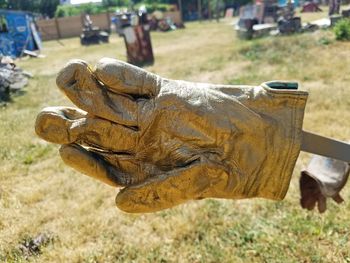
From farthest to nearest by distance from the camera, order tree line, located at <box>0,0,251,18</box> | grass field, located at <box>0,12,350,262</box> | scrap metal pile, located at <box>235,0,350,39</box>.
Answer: tree line, located at <box>0,0,251,18</box>, scrap metal pile, located at <box>235,0,350,39</box>, grass field, located at <box>0,12,350,262</box>

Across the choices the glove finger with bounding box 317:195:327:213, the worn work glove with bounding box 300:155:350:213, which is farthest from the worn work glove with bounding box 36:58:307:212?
the glove finger with bounding box 317:195:327:213

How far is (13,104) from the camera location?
6.68 meters

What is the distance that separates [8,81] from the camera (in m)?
7.25

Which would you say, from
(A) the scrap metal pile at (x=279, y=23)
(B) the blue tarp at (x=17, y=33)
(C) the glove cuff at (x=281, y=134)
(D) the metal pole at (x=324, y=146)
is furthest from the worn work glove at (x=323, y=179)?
(B) the blue tarp at (x=17, y=33)

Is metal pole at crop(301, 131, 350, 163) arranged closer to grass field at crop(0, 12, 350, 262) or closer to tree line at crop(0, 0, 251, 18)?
grass field at crop(0, 12, 350, 262)

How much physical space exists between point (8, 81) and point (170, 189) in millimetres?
7032

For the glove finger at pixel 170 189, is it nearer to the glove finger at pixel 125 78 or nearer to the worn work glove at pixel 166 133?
the worn work glove at pixel 166 133

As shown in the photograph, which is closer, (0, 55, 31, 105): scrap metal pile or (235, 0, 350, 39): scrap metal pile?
(0, 55, 31, 105): scrap metal pile

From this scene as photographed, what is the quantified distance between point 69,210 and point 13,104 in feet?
14.1

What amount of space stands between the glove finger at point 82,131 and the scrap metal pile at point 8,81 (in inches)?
249

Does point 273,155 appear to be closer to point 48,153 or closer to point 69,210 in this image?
point 69,210

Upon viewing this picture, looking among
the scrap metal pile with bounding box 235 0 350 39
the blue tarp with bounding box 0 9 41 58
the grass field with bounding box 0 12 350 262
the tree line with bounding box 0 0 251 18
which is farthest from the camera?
the tree line with bounding box 0 0 251 18

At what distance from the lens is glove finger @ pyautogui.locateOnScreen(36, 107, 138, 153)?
950 mm

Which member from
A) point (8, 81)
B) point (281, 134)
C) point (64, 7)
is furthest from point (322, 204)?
point (64, 7)
